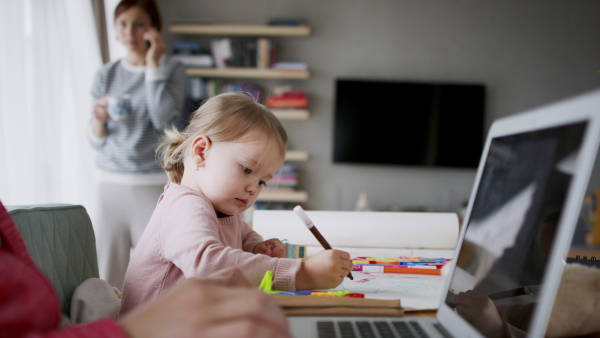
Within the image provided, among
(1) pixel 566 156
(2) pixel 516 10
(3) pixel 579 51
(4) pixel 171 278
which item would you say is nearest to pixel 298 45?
(2) pixel 516 10

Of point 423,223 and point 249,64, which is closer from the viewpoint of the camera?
point 423,223

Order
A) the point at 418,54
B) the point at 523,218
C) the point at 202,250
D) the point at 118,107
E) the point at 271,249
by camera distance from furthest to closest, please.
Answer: the point at 418,54, the point at 118,107, the point at 271,249, the point at 202,250, the point at 523,218

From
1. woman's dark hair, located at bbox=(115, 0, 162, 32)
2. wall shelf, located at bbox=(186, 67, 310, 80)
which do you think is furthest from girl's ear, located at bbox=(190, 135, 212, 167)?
wall shelf, located at bbox=(186, 67, 310, 80)

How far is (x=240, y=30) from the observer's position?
4316 millimetres

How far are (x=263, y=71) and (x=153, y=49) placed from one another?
2.24m

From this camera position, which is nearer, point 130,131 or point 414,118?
point 130,131

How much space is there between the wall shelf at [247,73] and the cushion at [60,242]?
3.42 metres

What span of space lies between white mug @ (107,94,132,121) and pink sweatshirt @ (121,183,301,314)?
107cm

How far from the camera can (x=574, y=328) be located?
2.31ft

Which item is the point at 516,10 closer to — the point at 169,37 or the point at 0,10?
the point at 169,37

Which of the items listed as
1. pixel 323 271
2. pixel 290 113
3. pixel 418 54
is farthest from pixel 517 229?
pixel 418 54

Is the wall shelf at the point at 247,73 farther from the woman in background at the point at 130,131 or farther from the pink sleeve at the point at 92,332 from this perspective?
the pink sleeve at the point at 92,332

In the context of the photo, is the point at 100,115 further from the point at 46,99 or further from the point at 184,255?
the point at 184,255

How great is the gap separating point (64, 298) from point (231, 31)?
3739 millimetres
